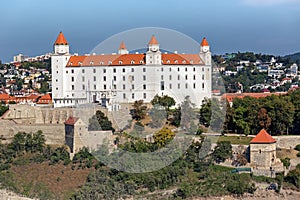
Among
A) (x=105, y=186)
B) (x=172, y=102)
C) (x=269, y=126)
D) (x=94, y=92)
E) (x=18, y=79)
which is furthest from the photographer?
(x=18, y=79)

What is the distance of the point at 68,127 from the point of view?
20.9 metres

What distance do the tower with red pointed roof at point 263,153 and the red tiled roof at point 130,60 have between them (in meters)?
5.01

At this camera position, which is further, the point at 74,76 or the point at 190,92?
the point at 74,76

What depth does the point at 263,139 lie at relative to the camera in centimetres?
1930

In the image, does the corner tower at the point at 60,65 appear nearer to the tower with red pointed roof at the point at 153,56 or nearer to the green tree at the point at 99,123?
the tower with red pointed roof at the point at 153,56

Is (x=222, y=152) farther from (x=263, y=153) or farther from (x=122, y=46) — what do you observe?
(x=122, y=46)

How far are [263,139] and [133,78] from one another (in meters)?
5.66

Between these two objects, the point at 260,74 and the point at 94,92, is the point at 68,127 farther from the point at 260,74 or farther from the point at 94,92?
the point at 260,74

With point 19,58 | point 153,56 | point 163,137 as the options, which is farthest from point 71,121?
point 19,58

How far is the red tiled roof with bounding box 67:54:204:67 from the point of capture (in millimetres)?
23703

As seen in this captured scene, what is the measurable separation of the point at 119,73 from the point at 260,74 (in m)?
18.8

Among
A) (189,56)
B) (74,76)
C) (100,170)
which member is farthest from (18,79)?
(100,170)

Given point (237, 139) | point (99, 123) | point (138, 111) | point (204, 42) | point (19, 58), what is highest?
point (19, 58)

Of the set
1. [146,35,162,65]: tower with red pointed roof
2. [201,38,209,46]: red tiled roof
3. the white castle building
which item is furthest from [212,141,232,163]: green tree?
[201,38,209,46]: red tiled roof
